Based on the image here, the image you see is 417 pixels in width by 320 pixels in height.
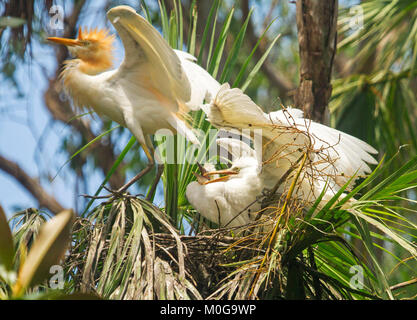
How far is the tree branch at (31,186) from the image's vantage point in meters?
6.40

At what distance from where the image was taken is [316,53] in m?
3.39

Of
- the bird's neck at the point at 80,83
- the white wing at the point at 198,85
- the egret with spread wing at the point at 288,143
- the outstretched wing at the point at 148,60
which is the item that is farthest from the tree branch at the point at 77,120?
the egret with spread wing at the point at 288,143

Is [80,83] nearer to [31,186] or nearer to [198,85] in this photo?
[198,85]

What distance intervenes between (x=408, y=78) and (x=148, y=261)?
336 centimetres

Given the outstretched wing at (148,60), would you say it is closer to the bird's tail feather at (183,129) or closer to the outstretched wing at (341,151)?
the bird's tail feather at (183,129)

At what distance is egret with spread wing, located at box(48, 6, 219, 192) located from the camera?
117 inches

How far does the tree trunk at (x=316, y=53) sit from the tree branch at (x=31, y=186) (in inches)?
153

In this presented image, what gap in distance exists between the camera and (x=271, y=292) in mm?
2043

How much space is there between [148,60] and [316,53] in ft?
3.39

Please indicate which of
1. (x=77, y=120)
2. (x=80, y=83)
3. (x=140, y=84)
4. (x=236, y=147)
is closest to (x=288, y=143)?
(x=236, y=147)

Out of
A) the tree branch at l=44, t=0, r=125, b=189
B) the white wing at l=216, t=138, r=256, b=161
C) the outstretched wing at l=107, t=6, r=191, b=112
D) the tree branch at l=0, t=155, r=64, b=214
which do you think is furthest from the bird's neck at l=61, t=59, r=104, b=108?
the tree branch at l=0, t=155, r=64, b=214

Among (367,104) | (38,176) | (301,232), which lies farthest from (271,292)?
(38,176)
